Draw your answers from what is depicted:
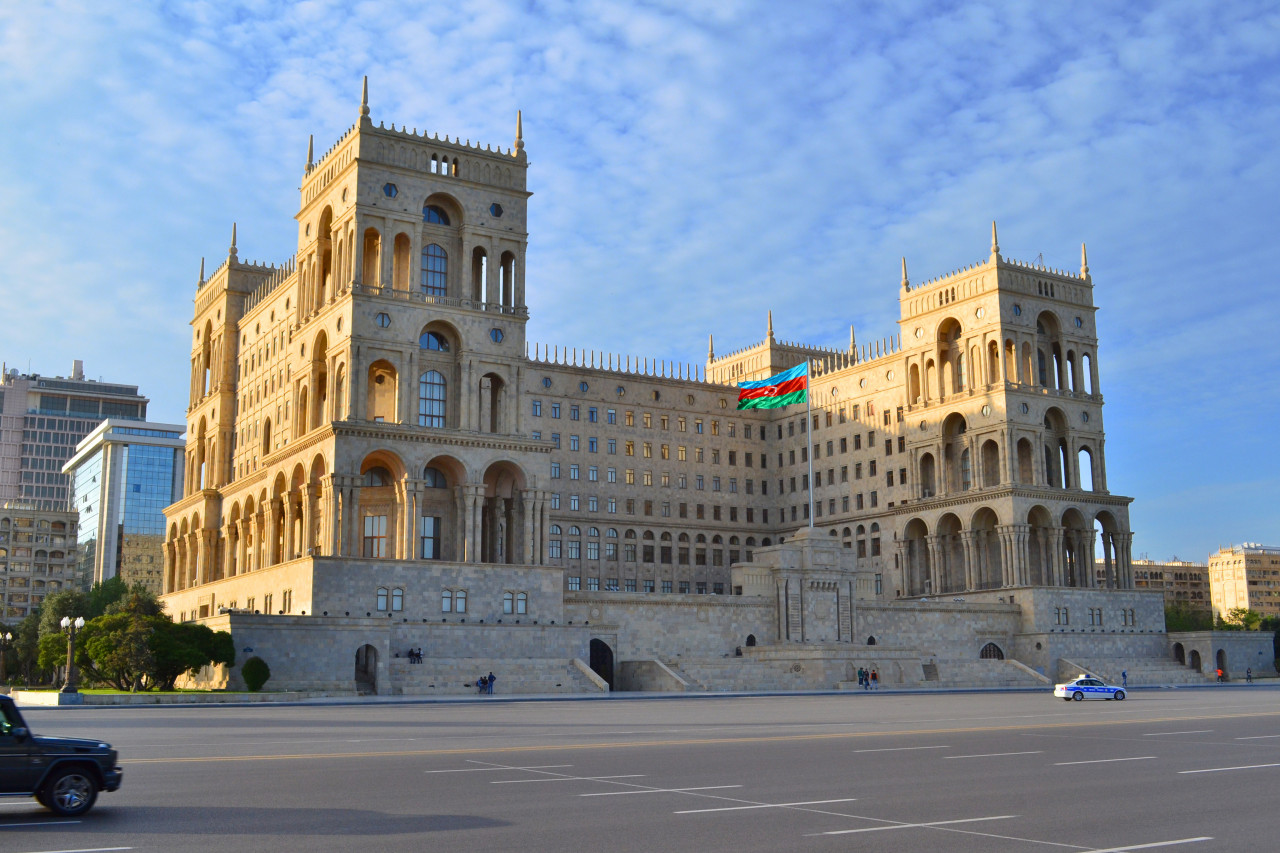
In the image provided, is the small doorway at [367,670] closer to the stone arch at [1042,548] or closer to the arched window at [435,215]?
the arched window at [435,215]

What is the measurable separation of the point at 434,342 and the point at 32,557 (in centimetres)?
11431

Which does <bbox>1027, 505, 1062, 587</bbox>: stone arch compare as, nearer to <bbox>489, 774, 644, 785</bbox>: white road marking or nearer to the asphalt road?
the asphalt road

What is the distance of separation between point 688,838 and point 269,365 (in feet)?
258

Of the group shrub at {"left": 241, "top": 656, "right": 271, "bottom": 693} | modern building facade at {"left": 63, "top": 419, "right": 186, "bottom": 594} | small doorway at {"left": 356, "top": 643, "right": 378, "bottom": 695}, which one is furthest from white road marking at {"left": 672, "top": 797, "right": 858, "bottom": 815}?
modern building facade at {"left": 63, "top": 419, "right": 186, "bottom": 594}

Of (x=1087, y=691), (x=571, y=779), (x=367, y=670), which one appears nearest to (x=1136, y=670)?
(x=1087, y=691)

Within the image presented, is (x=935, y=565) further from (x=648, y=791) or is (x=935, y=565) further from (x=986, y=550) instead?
(x=648, y=791)

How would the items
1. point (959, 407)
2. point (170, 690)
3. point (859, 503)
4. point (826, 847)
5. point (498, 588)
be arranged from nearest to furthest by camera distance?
1. point (826, 847)
2. point (170, 690)
3. point (498, 588)
4. point (959, 407)
5. point (859, 503)

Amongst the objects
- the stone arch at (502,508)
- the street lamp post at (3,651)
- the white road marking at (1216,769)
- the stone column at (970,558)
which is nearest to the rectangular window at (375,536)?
the stone arch at (502,508)

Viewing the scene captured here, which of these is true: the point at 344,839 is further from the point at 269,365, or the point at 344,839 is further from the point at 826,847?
the point at 269,365

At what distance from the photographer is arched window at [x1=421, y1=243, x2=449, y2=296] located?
247 ft

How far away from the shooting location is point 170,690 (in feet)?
190

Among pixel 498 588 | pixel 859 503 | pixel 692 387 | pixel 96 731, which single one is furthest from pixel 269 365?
pixel 96 731

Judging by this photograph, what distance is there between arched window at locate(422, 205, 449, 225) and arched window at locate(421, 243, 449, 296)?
4.85 feet

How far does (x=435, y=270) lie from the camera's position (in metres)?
75.8
